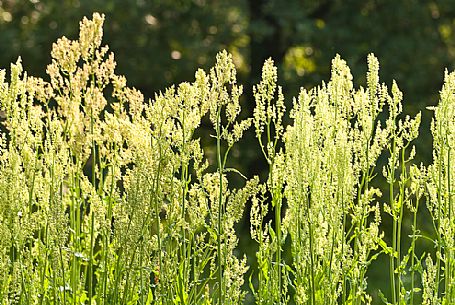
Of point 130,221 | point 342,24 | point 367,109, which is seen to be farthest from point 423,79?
point 130,221

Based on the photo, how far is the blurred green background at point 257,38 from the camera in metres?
9.51

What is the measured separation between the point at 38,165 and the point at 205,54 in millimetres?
6709

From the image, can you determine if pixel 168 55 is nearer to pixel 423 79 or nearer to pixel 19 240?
pixel 423 79

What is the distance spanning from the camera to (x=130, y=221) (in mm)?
2914

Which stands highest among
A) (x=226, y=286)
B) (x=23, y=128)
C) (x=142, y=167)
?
(x=23, y=128)

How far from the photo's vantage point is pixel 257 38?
1053 cm

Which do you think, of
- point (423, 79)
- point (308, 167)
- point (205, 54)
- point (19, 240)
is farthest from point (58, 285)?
point (423, 79)

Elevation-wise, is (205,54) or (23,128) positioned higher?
Result: (205,54)

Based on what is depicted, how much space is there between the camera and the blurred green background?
9508 mm

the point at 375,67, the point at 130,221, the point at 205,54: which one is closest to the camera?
the point at 130,221

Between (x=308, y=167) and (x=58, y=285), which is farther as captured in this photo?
(x=58, y=285)

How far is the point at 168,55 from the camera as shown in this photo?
9.84 metres

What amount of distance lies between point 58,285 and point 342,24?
7249 millimetres

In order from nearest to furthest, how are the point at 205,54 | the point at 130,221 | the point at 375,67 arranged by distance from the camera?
the point at 130,221
the point at 375,67
the point at 205,54
